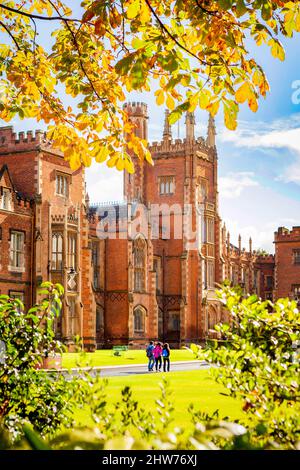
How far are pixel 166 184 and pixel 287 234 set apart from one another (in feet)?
60.1

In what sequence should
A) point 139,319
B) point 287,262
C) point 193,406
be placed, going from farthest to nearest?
1. point 287,262
2. point 139,319
3. point 193,406

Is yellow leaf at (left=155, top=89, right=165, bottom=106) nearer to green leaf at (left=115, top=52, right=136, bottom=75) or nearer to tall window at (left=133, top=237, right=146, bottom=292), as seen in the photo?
green leaf at (left=115, top=52, right=136, bottom=75)

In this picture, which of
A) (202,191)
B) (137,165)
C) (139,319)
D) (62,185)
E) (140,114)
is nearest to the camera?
(62,185)

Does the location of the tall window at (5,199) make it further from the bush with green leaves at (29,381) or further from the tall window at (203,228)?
the bush with green leaves at (29,381)

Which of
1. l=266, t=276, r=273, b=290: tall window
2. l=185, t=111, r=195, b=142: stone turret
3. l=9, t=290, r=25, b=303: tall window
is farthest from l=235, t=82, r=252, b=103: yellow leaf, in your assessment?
l=266, t=276, r=273, b=290: tall window

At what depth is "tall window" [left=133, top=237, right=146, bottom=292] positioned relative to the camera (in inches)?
2019

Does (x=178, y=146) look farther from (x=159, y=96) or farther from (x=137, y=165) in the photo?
(x=159, y=96)

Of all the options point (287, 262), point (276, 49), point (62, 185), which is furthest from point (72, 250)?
point (287, 262)

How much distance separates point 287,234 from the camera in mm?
74938

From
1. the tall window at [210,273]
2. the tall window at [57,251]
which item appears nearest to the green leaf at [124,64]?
the tall window at [57,251]

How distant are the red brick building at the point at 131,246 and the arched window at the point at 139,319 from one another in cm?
7

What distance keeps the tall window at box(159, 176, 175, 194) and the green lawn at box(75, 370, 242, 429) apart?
3749 centimetres
